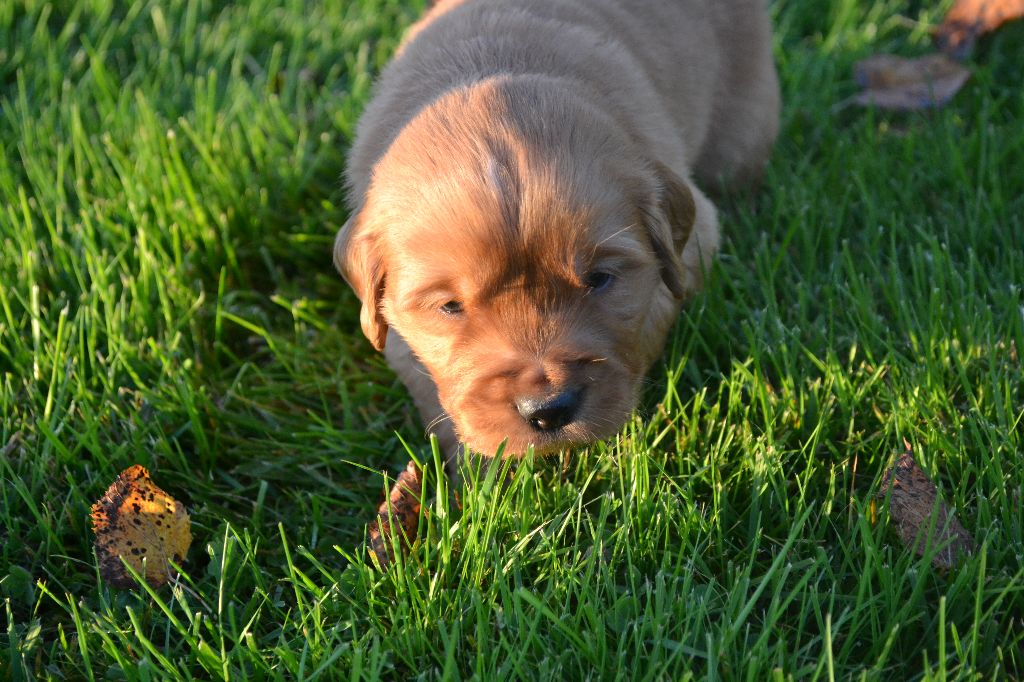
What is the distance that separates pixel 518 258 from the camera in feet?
7.79

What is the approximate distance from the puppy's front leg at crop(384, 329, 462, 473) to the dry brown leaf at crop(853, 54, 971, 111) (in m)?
2.59

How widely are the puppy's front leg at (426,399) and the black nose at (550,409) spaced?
50cm

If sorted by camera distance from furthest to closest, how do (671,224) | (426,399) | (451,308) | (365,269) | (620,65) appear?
(620,65) < (426,399) < (671,224) < (365,269) < (451,308)

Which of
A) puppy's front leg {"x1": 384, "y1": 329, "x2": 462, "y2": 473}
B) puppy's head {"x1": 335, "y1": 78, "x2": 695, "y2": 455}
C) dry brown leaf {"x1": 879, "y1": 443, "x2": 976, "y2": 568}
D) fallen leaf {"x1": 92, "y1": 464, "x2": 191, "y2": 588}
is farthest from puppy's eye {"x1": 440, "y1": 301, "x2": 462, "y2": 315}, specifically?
dry brown leaf {"x1": 879, "y1": 443, "x2": 976, "y2": 568}

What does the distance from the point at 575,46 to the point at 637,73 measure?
27cm

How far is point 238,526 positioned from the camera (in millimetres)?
2750

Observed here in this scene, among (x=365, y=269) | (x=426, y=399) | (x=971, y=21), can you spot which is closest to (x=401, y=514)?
(x=426, y=399)

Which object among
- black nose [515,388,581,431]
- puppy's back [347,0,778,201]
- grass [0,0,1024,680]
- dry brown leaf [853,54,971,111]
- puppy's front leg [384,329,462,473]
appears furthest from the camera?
dry brown leaf [853,54,971,111]

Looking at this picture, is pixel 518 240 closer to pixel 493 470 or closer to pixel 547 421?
pixel 547 421

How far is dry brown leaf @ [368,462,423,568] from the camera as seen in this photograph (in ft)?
8.19

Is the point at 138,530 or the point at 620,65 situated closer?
the point at 138,530

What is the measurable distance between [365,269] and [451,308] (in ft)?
0.96

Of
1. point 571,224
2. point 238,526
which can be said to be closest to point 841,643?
point 571,224

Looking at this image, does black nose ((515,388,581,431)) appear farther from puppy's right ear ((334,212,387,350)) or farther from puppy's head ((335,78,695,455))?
puppy's right ear ((334,212,387,350))
